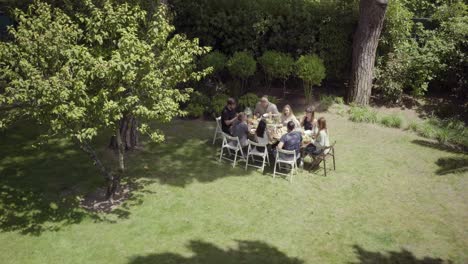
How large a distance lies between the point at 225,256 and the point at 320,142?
446 cm

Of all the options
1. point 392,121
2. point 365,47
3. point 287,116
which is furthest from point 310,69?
point 287,116

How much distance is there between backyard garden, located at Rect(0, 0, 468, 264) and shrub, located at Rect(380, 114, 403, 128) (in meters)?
0.05

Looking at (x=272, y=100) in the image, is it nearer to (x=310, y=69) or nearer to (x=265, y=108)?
(x=310, y=69)

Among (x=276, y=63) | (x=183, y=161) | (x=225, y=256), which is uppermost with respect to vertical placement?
(x=276, y=63)

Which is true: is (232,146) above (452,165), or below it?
above

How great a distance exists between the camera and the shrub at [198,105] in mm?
14398

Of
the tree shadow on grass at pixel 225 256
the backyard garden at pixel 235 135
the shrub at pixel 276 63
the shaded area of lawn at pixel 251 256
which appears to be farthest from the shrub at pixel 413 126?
the tree shadow on grass at pixel 225 256

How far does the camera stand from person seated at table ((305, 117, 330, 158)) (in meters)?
10.7

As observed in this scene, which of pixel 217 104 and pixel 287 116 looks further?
pixel 217 104

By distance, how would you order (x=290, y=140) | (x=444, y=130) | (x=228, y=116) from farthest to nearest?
(x=444, y=130) → (x=228, y=116) → (x=290, y=140)

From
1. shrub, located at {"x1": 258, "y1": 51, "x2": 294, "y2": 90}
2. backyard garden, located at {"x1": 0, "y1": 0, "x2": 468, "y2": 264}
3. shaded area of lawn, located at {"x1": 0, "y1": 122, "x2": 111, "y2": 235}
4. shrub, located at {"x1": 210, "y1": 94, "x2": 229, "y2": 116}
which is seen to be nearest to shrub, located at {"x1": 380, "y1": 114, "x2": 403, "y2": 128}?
backyard garden, located at {"x1": 0, "y1": 0, "x2": 468, "y2": 264}

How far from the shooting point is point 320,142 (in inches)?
426

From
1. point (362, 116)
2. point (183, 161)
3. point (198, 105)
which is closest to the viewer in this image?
point (183, 161)

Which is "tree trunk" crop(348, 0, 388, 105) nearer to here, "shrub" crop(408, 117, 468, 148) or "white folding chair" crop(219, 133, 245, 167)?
"shrub" crop(408, 117, 468, 148)
